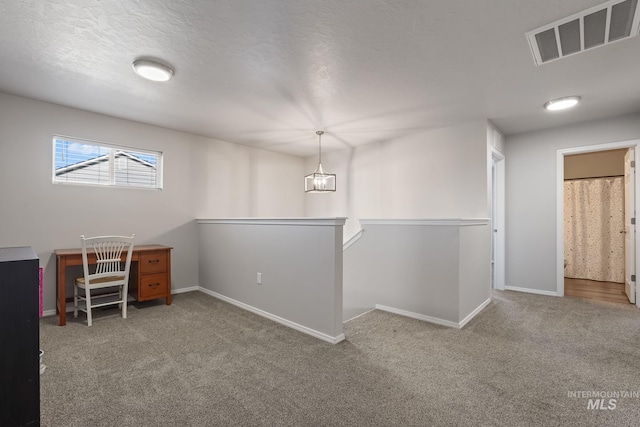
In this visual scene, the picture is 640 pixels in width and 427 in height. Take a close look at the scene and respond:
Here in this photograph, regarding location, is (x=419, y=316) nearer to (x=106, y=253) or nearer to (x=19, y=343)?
(x=19, y=343)

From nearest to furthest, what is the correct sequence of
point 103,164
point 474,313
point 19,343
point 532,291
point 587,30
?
point 19,343, point 587,30, point 474,313, point 103,164, point 532,291

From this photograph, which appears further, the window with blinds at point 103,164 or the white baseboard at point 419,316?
the window with blinds at point 103,164

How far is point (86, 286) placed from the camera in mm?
2998

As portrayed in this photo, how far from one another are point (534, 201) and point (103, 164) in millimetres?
6078

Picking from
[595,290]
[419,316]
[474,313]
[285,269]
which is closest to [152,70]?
[285,269]

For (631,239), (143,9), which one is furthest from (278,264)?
(631,239)

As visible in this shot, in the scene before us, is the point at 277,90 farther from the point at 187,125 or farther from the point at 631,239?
the point at 631,239

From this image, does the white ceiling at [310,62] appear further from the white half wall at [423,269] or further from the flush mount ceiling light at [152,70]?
the white half wall at [423,269]

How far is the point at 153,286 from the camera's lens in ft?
11.8

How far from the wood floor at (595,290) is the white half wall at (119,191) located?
5101 mm

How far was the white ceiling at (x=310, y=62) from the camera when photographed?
6.11ft

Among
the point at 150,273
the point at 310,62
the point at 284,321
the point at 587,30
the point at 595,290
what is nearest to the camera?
the point at 587,30

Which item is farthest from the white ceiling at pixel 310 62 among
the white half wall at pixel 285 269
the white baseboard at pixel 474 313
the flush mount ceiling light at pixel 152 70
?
the white baseboard at pixel 474 313

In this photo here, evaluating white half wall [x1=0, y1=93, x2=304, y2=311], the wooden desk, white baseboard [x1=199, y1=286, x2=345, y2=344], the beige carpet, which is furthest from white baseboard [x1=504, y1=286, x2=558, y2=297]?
the wooden desk
